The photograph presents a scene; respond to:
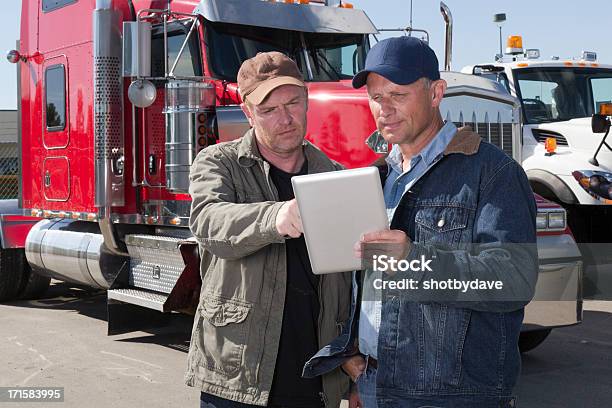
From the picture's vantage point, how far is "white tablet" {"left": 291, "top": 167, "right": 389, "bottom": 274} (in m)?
1.93

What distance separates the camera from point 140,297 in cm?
668

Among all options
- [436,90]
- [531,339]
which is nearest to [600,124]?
[531,339]

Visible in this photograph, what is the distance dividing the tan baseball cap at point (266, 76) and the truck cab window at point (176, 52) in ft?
13.9

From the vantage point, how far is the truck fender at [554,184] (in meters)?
8.80

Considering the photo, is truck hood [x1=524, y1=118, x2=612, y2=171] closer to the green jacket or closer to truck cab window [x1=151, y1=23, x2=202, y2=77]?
truck cab window [x1=151, y1=23, x2=202, y2=77]

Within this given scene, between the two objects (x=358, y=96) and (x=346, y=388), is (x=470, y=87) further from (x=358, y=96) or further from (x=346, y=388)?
(x=346, y=388)

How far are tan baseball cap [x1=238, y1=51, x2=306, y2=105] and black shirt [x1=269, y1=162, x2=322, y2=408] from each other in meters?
0.47

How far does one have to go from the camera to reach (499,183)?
6.37 feet

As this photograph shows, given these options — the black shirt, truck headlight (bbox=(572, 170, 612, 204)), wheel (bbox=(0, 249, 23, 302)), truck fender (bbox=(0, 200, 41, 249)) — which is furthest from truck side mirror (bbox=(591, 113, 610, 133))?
the black shirt

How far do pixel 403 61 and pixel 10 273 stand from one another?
8040 millimetres

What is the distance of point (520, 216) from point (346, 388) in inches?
39.4

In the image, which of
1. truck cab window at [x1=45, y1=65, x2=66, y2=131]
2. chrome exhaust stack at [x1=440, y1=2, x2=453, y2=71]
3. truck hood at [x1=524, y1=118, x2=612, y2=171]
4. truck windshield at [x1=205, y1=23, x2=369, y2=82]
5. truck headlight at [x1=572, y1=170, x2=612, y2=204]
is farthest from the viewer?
truck hood at [x1=524, y1=118, x2=612, y2=171]

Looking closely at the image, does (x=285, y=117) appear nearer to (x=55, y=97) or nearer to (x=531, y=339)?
(x=531, y=339)

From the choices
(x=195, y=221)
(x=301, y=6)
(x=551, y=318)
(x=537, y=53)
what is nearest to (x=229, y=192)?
(x=195, y=221)
